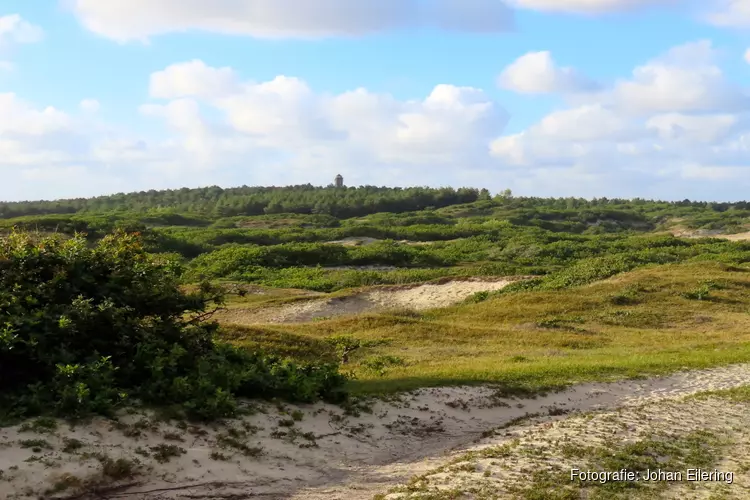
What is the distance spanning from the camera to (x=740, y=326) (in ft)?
92.6

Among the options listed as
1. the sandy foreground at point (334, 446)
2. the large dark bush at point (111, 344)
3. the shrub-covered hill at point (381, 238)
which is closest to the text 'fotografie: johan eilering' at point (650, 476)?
the sandy foreground at point (334, 446)

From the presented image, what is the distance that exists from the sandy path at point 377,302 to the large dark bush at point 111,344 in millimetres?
18413

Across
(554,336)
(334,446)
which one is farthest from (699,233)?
(334,446)

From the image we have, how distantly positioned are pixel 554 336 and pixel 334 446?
15.6 m

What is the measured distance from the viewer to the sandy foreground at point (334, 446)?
8.78 m

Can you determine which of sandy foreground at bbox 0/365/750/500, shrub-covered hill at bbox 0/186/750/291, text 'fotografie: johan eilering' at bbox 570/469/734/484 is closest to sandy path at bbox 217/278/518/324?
shrub-covered hill at bbox 0/186/750/291

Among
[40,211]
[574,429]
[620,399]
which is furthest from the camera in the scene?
[40,211]

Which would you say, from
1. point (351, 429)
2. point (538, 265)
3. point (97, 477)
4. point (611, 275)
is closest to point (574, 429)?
point (351, 429)

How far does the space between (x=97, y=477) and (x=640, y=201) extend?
17094 centimetres

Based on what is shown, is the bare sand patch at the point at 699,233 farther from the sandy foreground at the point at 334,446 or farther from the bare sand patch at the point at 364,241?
the sandy foreground at the point at 334,446

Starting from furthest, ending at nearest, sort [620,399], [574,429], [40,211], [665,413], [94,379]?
[40,211] < [620,399] < [665,413] < [574,429] < [94,379]

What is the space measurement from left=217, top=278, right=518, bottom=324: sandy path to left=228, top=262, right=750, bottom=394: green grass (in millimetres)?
3534

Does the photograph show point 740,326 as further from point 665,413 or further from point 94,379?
point 94,379

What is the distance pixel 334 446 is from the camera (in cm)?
1092
